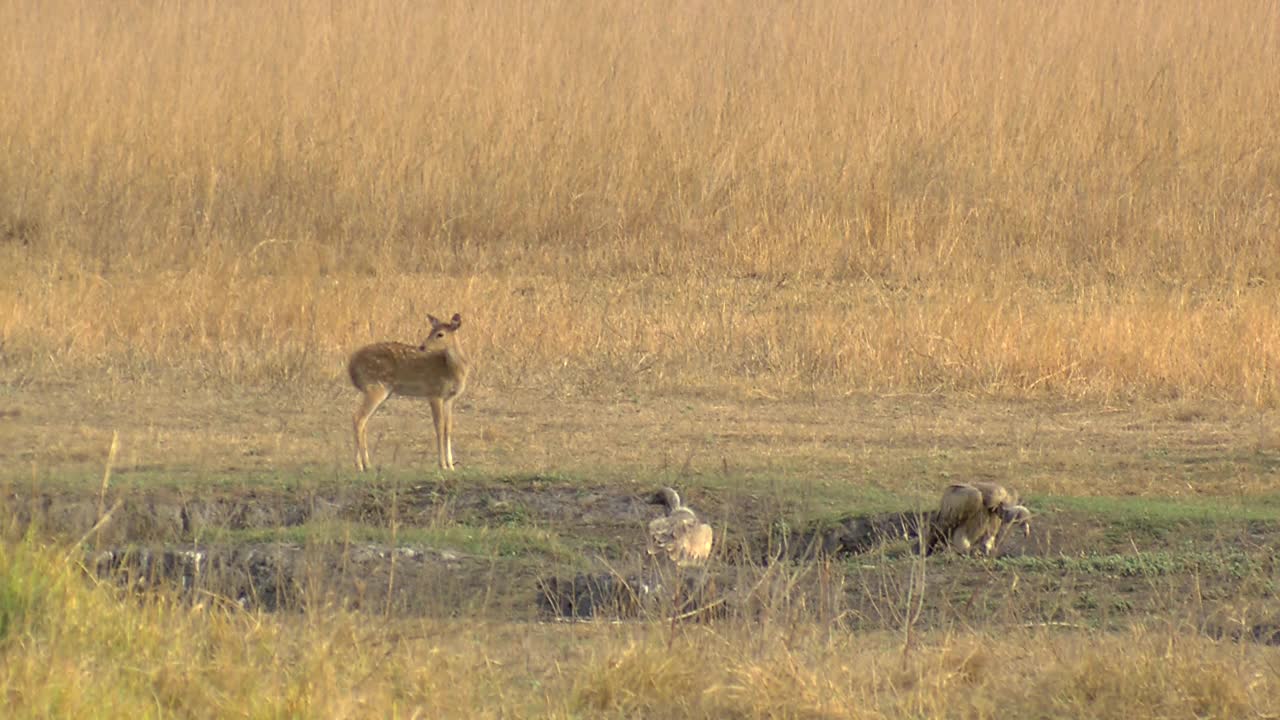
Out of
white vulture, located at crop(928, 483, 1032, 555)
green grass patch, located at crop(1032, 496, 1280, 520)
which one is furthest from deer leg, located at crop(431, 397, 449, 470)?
green grass patch, located at crop(1032, 496, 1280, 520)

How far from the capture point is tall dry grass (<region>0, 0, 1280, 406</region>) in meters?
11.9

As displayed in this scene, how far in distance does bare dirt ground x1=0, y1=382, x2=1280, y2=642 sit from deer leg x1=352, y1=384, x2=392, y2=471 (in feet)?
0.37

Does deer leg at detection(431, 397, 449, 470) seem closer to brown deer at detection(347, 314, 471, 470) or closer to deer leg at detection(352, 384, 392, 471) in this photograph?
brown deer at detection(347, 314, 471, 470)

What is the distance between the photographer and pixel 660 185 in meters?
15.9

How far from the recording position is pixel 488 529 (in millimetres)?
7352

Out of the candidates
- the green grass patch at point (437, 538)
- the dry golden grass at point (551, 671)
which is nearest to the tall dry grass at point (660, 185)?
the green grass patch at point (437, 538)

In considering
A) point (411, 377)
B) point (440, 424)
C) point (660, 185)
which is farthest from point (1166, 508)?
point (660, 185)

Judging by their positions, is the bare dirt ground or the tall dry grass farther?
the tall dry grass

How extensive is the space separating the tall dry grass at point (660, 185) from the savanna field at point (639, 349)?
0.05m

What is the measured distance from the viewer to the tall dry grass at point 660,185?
11.9 metres

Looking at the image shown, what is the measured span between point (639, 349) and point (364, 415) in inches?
141

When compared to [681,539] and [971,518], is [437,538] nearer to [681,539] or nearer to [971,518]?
[681,539]

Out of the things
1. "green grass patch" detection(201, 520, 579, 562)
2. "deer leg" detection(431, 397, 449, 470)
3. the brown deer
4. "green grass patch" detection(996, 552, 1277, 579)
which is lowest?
"green grass patch" detection(996, 552, 1277, 579)

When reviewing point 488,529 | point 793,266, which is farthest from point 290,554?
point 793,266
